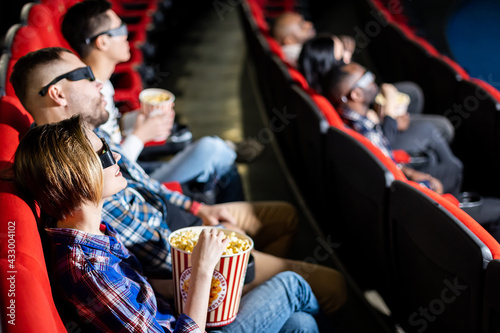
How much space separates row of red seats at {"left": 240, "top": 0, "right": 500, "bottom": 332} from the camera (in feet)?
2.57

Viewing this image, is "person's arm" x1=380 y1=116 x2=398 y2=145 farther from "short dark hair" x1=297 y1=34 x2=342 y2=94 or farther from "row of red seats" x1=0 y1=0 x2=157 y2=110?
"row of red seats" x1=0 y1=0 x2=157 y2=110

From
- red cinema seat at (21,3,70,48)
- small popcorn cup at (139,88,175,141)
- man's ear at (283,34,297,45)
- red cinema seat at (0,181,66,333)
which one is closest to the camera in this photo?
red cinema seat at (0,181,66,333)

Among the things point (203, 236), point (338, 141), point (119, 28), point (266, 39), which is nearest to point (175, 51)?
point (266, 39)

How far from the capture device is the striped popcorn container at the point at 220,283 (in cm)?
80

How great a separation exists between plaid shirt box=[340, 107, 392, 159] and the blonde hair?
940 millimetres

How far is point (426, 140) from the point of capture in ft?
5.67

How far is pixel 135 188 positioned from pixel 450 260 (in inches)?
24.0

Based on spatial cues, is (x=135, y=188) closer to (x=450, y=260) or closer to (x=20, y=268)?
(x=20, y=268)

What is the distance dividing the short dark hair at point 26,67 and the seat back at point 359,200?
0.64 m

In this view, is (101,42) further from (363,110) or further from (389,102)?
(389,102)

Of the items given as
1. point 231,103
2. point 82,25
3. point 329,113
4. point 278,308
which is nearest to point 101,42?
point 82,25

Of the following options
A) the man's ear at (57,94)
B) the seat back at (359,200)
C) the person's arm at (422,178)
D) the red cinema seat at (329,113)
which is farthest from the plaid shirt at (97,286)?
the person's arm at (422,178)

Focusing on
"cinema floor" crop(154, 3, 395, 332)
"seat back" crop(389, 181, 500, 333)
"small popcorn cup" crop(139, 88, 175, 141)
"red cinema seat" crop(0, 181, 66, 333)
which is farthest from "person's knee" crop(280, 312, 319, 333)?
"small popcorn cup" crop(139, 88, 175, 141)

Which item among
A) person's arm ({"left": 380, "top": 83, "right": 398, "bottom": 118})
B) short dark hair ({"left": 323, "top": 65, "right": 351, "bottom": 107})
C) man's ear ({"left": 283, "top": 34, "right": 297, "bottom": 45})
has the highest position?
short dark hair ({"left": 323, "top": 65, "right": 351, "bottom": 107})
